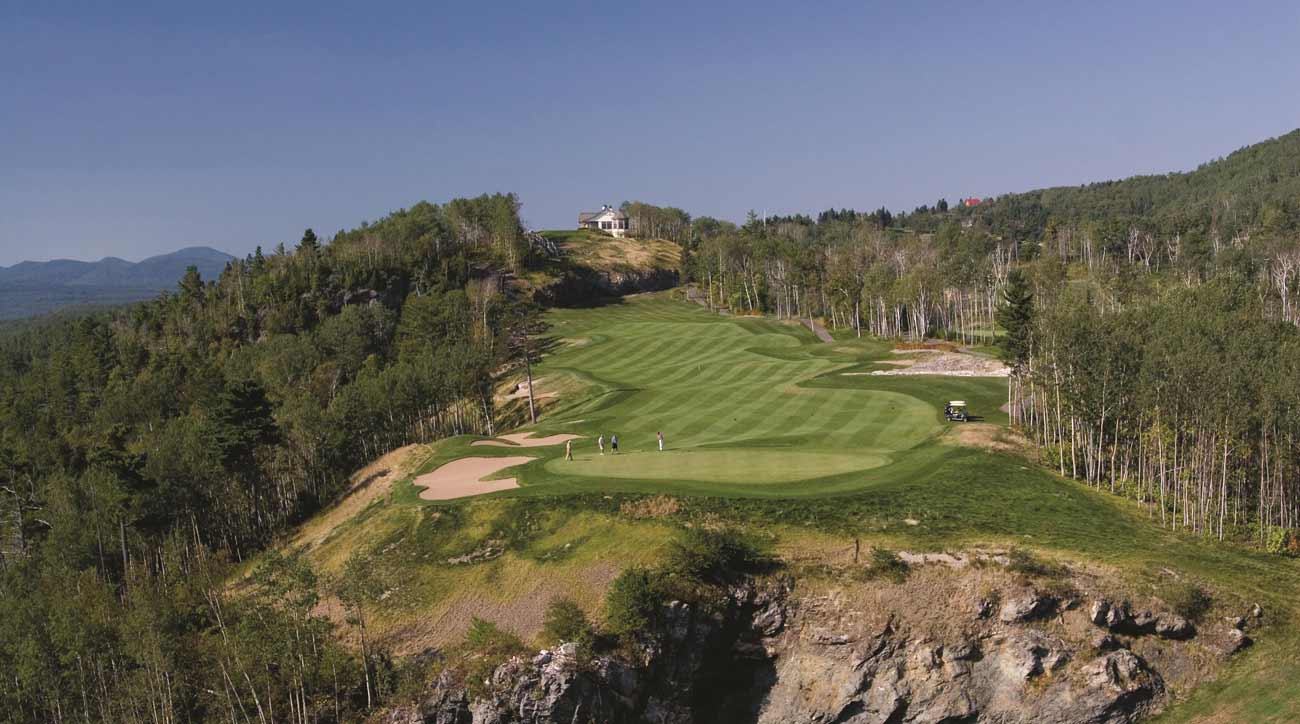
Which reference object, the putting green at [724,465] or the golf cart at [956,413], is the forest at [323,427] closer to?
the golf cart at [956,413]

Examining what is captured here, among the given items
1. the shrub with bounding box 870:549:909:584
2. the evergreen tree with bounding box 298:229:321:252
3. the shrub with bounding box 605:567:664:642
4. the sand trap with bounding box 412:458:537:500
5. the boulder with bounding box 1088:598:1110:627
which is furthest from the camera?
the evergreen tree with bounding box 298:229:321:252

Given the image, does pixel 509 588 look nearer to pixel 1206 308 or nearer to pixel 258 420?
pixel 258 420

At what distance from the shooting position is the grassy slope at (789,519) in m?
34.8

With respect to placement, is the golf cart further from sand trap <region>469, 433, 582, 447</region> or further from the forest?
sand trap <region>469, 433, 582, 447</region>

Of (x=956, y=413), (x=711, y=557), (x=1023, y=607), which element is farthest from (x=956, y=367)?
(x=711, y=557)

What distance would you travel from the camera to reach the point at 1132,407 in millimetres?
44719

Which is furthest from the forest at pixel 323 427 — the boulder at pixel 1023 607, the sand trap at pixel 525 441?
the sand trap at pixel 525 441

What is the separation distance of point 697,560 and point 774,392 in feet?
123

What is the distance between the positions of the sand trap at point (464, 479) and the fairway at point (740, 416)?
1.44 meters

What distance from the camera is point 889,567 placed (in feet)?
118

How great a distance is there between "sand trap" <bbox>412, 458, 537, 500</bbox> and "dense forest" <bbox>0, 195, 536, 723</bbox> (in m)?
8.05

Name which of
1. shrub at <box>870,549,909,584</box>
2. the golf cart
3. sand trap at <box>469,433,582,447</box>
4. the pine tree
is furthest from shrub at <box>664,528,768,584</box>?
the pine tree

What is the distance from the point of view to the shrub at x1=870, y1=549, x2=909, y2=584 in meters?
35.9

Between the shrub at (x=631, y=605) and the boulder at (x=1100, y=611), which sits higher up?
the shrub at (x=631, y=605)
